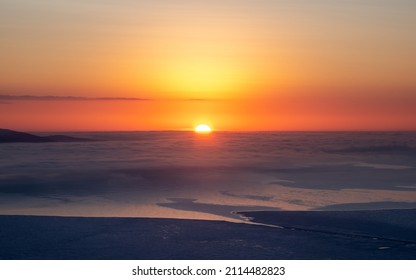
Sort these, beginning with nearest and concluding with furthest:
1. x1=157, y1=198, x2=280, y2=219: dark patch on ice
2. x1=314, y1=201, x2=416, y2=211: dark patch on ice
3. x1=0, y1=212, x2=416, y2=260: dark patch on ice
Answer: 1. x1=0, y1=212, x2=416, y2=260: dark patch on ice
2. x1=157, y1=198, x2=280, y2=219: dark patch on ice
3. x1=314, y1=201, x2=416, y2=211: dark patch on ice

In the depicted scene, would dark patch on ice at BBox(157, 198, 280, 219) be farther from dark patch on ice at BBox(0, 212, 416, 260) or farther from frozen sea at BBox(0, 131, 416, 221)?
dark patch on ice at BBox(0, 212, 416, 260)

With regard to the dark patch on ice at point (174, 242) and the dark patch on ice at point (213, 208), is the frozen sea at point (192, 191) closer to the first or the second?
the dark patch on ice at point (213, 208)

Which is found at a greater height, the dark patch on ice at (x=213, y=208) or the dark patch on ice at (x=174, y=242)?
the dark patch on ice at (x=213, y=208)

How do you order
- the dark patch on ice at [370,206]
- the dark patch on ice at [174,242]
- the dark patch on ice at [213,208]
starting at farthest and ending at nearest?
1. the dark patch on ice at [370,206]
2. the dark patch on ice at [213,208]
3. the dark patch on ice at [174,242]

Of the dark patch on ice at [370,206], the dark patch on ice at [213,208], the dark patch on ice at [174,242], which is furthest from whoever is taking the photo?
the dark patch on ice at [370,206]

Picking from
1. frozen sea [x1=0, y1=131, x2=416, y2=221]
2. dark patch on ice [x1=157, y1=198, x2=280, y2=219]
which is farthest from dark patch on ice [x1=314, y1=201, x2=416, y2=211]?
dark patch on ice [x1=157, y1=198, x2=280, y2=219]

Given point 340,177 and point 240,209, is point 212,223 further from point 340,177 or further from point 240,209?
point 340,177

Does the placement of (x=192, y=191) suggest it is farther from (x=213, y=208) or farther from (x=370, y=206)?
(x=370, y=206)

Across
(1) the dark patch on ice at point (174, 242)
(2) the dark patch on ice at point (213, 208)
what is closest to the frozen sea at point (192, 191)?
(2) the dark patch on ice at point (213, 208)

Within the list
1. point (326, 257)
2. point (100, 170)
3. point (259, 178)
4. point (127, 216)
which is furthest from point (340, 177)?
point (326, 257)

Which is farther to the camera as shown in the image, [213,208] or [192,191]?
[192,191]

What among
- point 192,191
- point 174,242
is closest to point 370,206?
point 192,191
